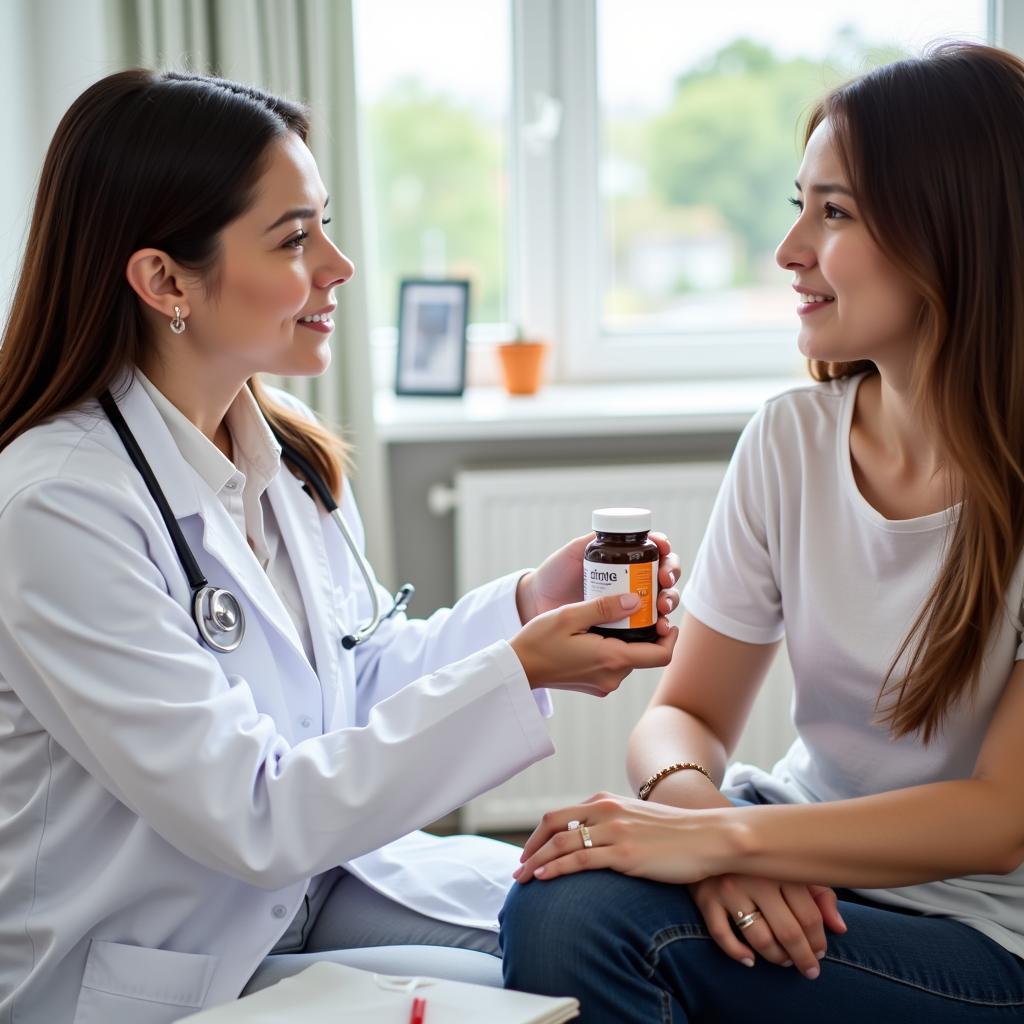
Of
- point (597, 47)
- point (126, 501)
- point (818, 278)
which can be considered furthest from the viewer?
point (597, 47)

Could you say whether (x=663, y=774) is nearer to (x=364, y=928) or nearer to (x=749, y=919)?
(x=749, y=919)

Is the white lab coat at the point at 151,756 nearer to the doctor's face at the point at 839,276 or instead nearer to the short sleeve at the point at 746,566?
the short sleeve at the point at 746,566

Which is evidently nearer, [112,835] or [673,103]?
[112,835]

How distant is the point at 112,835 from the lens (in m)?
1.18

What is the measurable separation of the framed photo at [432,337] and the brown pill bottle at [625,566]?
4.67 ft

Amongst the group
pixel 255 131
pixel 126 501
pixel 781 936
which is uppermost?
pixel 255 131

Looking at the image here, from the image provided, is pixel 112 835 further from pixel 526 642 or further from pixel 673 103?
pixel 673 103

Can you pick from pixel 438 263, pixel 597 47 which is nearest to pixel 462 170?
pixel 438 263

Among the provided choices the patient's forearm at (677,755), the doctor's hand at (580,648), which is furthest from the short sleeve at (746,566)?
the doctor's hand at (580,648)

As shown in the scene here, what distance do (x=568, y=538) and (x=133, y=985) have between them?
56.3 inches

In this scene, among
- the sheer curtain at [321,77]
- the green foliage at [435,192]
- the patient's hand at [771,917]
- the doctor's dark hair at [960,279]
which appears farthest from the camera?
the green foliage at [435,192]

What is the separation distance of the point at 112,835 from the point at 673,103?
2.08 metres

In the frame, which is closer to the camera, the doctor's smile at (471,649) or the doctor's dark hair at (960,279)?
the doctor's smile at (471,649)

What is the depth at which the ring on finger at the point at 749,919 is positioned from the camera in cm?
117
